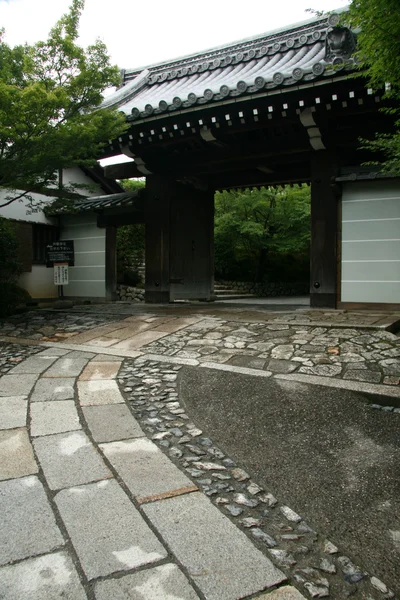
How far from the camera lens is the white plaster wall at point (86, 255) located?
461 inches

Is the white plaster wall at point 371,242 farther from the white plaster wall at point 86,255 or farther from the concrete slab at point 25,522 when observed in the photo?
the concrete slab at point 25,522

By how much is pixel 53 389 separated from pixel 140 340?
204 centimetres

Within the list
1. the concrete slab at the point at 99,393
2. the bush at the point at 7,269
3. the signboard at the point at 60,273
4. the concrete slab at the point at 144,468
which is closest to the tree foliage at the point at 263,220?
the signboard at the point at 60,273

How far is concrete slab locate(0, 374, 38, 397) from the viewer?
3.73 metres

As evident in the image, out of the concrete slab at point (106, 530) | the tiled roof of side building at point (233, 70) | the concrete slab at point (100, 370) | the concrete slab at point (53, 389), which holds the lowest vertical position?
the concrete slab at point (106, 530)

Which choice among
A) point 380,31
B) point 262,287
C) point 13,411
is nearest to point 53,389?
point 13,411

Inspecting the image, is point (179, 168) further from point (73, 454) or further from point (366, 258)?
point (73, 454)

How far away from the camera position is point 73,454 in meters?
2.54

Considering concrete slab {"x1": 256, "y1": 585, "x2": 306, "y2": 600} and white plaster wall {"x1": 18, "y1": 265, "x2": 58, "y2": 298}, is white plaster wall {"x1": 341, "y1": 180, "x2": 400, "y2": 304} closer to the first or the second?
concrete slab {"x1": 256, "y1": 585, "x2": 306, "y2": 600}

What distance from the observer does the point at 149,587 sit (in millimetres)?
1473

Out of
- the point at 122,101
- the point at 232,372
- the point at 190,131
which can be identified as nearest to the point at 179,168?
the point at 190,131

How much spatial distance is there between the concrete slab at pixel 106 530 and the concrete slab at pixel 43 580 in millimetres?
67

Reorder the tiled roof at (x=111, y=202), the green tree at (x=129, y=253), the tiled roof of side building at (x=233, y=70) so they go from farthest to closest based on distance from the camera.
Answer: the green tree at (x=129, y=253) < the tiled roof at (x=111, y=202) < the tiled roof of side building at (x=233, y=70)

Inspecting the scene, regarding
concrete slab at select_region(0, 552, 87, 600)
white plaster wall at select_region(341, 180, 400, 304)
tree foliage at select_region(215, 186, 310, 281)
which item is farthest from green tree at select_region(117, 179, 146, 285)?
concrete slab at select_region(0, 552, 87, 600)
